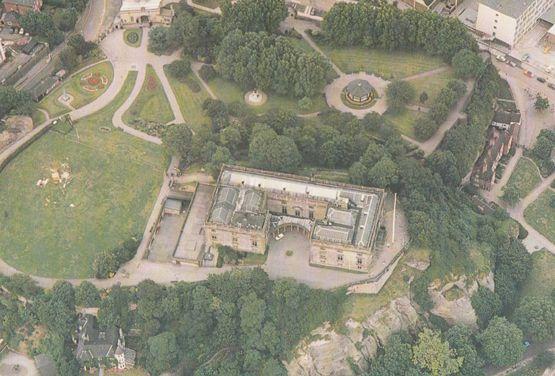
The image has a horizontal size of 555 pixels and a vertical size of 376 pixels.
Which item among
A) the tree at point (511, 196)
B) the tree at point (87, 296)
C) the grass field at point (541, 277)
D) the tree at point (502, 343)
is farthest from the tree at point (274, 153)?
the grass field at point (541, 277)

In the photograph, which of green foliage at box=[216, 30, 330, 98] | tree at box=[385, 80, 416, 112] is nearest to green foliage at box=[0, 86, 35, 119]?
green foliage at box=[216, 30, 330, 98]

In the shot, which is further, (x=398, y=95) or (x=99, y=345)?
(x=398, y=95)

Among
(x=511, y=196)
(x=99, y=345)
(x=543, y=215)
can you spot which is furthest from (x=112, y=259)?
(x=543, y=215)

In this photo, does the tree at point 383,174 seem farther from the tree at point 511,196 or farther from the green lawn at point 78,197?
the green lawn at point 78,197

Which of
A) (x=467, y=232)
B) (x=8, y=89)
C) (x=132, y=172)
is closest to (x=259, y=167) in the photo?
(x=132, y=172)

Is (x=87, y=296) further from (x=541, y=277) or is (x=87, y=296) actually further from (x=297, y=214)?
(x=541, y=277)

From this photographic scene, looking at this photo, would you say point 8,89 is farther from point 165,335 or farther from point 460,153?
point 460,153
